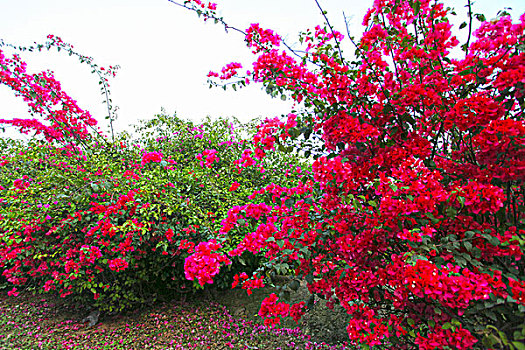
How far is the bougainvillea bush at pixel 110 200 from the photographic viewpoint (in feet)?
10.7

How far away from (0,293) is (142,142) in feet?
11.4

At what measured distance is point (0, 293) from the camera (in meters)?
5.14

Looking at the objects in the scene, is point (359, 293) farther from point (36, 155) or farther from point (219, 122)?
point (36, 155)

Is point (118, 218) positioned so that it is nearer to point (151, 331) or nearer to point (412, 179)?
point (151, 331)

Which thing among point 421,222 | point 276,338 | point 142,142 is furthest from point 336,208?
point 142,142

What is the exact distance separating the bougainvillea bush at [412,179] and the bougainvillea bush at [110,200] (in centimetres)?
98

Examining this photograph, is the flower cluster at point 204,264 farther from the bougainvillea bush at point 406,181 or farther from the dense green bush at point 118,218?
the dense green bush at point 118,218

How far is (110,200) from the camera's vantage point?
323 cm

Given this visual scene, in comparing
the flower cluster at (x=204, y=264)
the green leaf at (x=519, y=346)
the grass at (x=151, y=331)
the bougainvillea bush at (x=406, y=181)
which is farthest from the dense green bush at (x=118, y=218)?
the green leaf at (x=519, y=346)

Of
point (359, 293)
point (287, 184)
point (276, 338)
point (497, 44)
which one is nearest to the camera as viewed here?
point (497, 44)

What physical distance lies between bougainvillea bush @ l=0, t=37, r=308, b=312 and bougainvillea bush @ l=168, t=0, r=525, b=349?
3.22 ft

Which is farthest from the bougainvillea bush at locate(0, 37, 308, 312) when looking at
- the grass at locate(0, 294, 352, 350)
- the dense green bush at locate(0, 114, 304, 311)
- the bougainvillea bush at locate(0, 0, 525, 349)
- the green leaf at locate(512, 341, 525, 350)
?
the green leaf at locate(512, 341, 525, 350)

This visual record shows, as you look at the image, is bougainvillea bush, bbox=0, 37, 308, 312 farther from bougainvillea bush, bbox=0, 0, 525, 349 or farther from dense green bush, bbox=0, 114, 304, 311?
bougainvillea bush, bbox=0, 0, 525, 349

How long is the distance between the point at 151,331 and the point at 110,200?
5.09 ft
